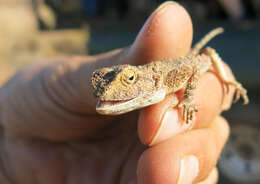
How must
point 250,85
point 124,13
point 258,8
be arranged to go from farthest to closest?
point 124,13, point 258,8, point 250,85

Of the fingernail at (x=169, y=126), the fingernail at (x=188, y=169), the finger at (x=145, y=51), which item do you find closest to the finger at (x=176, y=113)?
the fingernail at (x=169, y=126)

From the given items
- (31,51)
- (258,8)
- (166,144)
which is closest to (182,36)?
(166,144)

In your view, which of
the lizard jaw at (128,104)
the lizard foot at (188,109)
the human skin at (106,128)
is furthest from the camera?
the lizard foot at (188,109)

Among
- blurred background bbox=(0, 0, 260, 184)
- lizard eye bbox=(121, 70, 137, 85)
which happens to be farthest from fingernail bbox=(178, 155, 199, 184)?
blurred background bbox=(0, 0, 260, 184)

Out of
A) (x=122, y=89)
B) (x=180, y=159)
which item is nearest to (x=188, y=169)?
(x=180, y=159)

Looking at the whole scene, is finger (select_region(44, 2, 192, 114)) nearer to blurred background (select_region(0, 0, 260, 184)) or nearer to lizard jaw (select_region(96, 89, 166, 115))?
lizard jaw (select_region(96, 89, 166, 115))

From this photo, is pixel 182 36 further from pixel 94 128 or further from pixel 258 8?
pixel 258 8

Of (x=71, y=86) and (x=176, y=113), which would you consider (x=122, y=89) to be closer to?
(x=176, y=113)

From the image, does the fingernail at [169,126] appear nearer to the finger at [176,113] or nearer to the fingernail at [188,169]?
the finger at [176,113]
